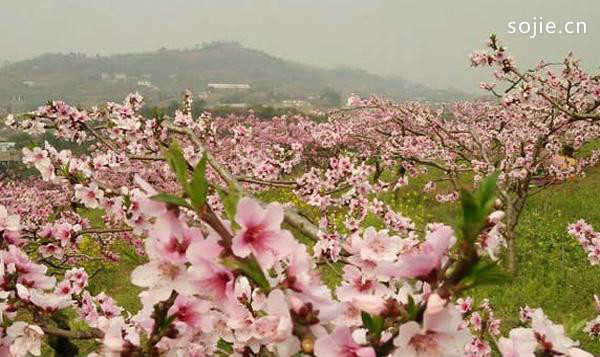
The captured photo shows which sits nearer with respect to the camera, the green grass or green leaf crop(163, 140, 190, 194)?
green leaf crop(163, 140, 190, 194)

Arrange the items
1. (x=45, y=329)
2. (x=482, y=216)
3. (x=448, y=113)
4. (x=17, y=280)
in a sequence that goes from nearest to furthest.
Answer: (x=482, y=216), (x=45, y=329), (x=17, y=280), (x=448, y=113)

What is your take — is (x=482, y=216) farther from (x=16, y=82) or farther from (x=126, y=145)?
(x=16, y=82)

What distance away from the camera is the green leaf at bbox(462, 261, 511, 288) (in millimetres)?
897

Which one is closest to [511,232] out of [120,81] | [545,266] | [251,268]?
[545,266]

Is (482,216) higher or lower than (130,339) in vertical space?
higher

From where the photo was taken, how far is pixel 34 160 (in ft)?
11.2

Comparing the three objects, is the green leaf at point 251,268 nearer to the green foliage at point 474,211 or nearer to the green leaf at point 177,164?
the green leaf at point 177,164

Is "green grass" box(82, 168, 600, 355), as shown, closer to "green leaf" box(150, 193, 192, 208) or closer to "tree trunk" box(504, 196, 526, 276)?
"tree trunk" box(504, 196, 526, 276)

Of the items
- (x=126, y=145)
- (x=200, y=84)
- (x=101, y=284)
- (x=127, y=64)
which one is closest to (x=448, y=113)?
(x=101, y=284)

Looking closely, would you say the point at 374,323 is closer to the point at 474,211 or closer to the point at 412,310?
the point at 412,310

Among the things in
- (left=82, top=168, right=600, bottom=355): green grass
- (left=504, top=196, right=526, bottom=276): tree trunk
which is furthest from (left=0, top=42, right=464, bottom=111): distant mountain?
(left=504, top=196, right=526, bottom=276): tree trunk

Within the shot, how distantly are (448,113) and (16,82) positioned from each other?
14180cm

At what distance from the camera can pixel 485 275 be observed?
2.97 ft

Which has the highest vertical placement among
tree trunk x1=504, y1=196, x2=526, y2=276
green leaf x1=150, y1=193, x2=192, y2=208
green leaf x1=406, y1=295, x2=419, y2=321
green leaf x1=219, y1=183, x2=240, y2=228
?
green leaf x1=150, y1=193, x2=192, y2=208
